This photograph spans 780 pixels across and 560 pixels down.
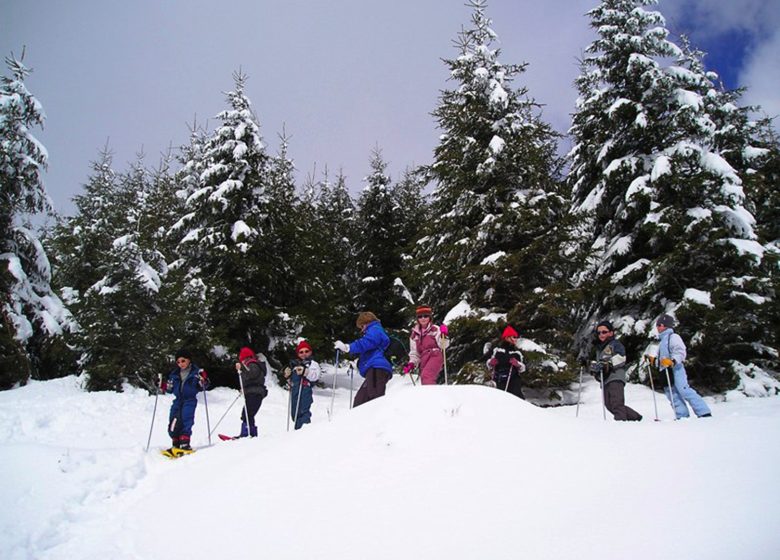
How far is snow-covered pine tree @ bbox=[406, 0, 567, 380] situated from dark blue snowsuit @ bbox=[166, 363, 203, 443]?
Result: 698 centimetres

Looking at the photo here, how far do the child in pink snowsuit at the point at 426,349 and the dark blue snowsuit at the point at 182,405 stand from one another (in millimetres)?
3714

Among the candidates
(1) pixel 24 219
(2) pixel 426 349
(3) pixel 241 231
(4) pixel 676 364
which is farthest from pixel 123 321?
(4) pixel 676 364

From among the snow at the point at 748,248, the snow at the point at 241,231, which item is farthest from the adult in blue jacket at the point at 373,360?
the snow at the point at 241,231

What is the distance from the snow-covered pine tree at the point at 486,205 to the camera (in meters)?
12.8

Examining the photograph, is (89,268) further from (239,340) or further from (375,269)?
(375,269)

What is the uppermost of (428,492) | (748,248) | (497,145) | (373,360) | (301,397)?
(497,145)

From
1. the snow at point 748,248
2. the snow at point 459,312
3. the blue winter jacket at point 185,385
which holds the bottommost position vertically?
the blue winter jacket at point 185,385

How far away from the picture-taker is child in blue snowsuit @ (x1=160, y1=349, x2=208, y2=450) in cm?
759

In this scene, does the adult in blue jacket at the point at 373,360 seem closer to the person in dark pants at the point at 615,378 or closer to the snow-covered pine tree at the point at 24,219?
Result: the person in dark pants at the point at 615,378

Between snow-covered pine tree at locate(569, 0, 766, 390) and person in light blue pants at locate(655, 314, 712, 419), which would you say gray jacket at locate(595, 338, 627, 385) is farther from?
snow-covered pine tree at locate(569, 0, 766, 390)

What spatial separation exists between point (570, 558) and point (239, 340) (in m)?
15.7

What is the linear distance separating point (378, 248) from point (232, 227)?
8.57m

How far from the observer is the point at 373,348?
23.4 feet

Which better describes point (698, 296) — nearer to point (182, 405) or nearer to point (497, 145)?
point (497, 145)
